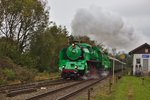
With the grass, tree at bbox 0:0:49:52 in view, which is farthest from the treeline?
the grass

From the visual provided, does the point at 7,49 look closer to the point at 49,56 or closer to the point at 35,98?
the point at 49,56

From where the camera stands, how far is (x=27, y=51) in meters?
46.1

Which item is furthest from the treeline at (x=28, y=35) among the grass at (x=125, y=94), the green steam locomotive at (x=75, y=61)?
the grass at (x=125, y=94)

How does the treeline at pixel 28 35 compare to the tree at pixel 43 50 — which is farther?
the tree at pixel 43 50

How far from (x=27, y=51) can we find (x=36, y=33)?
9.33ft

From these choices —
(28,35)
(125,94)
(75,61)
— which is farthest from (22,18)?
(125,94)

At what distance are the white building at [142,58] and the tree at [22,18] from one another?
641 inches

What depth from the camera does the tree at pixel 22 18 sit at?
42.8 m

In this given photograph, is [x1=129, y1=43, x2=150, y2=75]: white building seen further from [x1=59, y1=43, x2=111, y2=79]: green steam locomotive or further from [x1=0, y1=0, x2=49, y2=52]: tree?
[x1=59, y1=43, x2=111, y2=79]: green steam locomotive

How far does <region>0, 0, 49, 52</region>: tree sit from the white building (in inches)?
641

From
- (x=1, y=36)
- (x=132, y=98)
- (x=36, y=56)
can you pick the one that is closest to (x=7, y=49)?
(x=1, y=36)

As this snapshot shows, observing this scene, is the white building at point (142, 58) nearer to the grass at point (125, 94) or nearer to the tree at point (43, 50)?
the tree at point (43, 50)

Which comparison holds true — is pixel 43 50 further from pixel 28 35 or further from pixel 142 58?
pixel 142 58

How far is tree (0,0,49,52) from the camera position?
140ft
